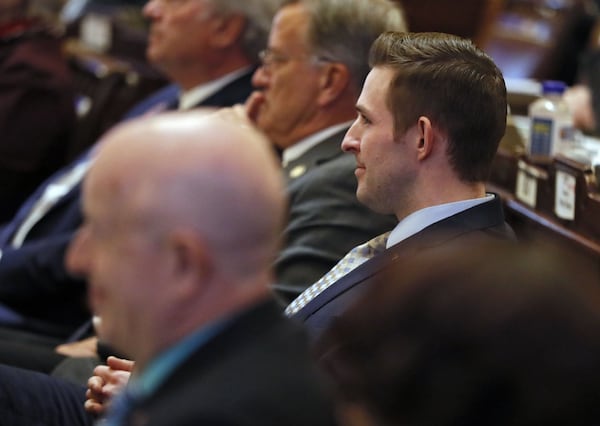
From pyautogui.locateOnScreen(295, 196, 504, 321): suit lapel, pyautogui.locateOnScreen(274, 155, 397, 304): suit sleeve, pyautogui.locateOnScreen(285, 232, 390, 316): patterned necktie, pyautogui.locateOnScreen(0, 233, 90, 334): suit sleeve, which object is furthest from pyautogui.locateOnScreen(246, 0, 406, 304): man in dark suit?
pyautogui.locateOnScreen(0, 233, 90, 334): suit sleeve

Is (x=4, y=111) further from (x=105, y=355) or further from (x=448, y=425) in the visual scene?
(x=448, y=425)

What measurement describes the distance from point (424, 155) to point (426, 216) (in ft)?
0.35

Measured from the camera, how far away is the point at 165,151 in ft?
3.36

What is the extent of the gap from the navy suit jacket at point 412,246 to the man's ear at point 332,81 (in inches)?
30.2

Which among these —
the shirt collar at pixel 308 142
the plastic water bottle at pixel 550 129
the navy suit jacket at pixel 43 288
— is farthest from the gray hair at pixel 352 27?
the navy suit jacket at pixel 43 288

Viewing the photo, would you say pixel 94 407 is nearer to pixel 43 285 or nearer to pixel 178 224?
pixel 178 224

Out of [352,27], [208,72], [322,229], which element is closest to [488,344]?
[322,229]

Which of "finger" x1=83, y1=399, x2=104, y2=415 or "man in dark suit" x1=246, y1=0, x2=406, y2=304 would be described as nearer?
"finger" x1=83, y1=399, x2=104, y2=415

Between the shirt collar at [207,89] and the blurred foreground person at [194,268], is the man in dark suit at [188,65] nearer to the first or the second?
the shirt collar at [207,89]

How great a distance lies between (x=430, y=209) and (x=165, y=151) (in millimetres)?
850

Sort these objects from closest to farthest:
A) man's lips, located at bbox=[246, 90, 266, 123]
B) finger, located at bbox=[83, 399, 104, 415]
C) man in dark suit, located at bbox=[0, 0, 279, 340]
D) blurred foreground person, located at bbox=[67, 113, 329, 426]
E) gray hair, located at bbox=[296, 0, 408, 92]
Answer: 1. blurred foreground person, located at bbox=[67, 113, 329, 426]
2. finger, located at bbox=[83, 399, 104, 415]
3. gray hair, located at bbox=[296, 0, 408, 92]
4. man's lips, located at bbox=[246, 90, 266, 123]
5. man in dark suit, located at bbox=[0, 0, 279, 340]

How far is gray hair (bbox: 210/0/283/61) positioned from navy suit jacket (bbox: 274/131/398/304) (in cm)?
96

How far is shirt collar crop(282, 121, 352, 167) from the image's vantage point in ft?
8.16

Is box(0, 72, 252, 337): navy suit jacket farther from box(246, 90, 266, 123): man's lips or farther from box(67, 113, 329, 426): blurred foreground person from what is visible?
box(67, 113, 329, 426): blurred foreground person
